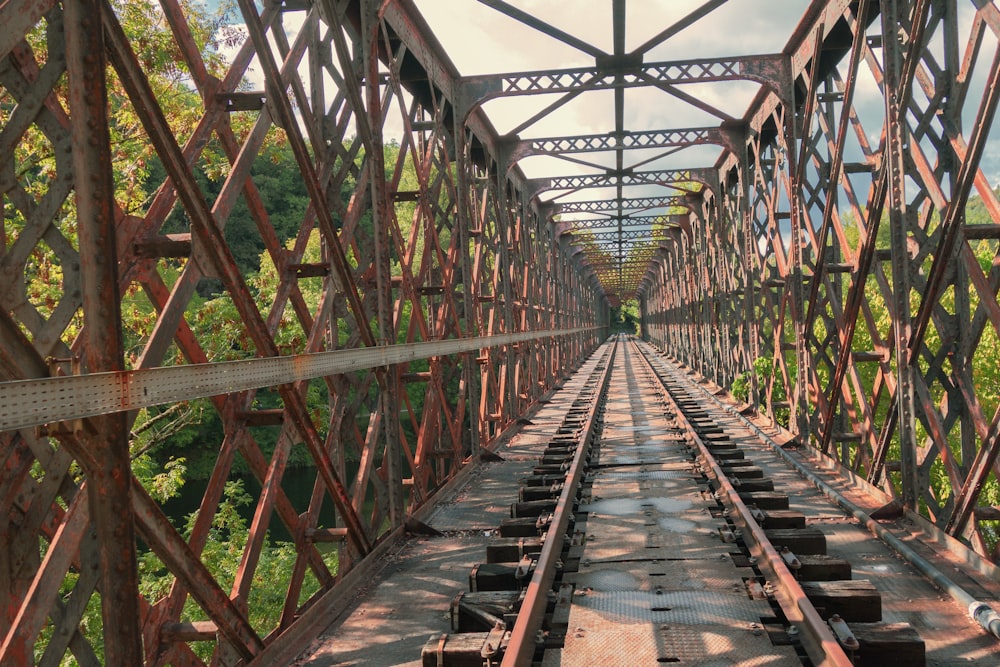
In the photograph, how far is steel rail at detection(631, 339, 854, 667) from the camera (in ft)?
12.3

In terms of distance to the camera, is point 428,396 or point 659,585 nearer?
point 659,585

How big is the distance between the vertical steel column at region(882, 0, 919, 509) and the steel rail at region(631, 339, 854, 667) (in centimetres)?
158

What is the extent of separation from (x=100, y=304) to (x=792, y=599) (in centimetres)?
380

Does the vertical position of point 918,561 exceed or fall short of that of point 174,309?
it falls short

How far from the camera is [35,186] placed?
9102 millimetres

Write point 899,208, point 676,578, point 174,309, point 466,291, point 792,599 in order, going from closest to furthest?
point 174,309 → point 792,599 → point 676,578 → point 899,208 → point 466,291

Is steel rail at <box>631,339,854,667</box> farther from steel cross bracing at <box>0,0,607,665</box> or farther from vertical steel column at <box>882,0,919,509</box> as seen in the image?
steel cross bracing at <box>0,0,607,665</box>

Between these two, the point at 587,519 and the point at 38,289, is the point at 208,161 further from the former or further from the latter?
the point at 587,519

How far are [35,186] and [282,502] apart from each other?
6.13 m

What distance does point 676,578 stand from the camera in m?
5.51

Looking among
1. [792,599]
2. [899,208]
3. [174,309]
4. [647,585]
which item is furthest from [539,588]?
[899,208]

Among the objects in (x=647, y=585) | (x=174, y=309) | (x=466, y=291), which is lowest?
(x=647, y=585)

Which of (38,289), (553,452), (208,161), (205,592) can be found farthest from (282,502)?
(208,161)

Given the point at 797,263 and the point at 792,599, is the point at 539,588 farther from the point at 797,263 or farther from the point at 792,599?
the point at 797,263
